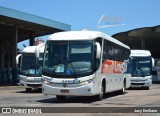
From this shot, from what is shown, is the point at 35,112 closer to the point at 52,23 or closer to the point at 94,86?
the point at 94,86

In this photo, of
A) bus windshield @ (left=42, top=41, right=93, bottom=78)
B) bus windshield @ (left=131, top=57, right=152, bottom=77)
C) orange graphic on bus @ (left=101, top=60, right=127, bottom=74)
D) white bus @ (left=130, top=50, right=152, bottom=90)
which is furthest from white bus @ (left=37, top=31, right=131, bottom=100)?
bus windshield @ (left=131, top=57, right=152, bottom=77)

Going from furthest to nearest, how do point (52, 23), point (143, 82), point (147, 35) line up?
point (147, 35) → point (52, 23) → point (143, 82)

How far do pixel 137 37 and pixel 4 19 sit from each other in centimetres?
3914

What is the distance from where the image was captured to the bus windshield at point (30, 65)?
92.8ft

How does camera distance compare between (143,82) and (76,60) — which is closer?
(76,60)

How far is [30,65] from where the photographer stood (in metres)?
28.5

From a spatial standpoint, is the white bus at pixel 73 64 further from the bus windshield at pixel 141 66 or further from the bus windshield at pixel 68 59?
the bus windshield at pixel 141 66

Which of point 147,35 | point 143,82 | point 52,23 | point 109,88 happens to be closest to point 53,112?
point 109,88

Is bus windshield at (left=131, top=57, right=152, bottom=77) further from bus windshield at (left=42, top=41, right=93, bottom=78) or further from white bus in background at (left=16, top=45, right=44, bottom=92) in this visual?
bus windshield at (left=42, top=41, right=93, bottom=78)

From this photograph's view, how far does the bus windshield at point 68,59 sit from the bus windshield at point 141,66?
14114 millimetres

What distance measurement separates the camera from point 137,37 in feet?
250

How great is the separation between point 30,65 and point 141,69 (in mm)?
8749

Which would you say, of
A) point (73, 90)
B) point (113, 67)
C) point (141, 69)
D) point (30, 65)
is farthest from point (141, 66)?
point (73, 90)

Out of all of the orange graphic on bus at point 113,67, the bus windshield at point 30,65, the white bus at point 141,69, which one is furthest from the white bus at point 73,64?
the white bus at point 141,69
